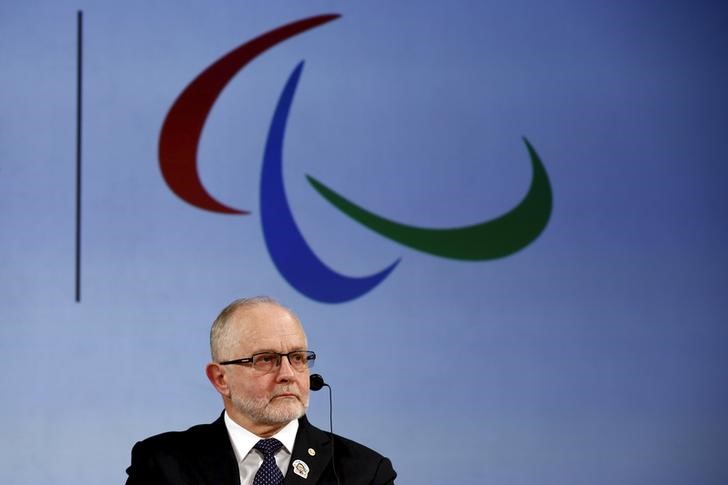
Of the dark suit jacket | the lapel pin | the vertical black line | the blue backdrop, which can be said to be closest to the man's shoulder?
the dark suit jacket

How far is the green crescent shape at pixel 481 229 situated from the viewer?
4.41 metres

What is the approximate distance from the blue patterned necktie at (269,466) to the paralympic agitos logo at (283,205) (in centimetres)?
168

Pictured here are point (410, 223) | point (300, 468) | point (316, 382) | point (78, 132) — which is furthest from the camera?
point (410, 223)

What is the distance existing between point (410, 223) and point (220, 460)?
196 cm

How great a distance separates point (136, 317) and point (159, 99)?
91 centimetres

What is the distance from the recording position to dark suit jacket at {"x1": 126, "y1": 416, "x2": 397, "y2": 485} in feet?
8.61

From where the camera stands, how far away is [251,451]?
8.81 feet

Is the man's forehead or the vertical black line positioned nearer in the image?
the man's forehead

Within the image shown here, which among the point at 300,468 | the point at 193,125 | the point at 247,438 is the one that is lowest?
the point at 300,468

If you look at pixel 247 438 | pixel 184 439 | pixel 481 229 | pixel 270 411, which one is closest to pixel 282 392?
pixel 270 411

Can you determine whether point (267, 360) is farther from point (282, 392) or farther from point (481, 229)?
point (481, 229)

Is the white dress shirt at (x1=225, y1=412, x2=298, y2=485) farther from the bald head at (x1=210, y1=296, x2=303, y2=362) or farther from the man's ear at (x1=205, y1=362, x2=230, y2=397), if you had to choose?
the bald head at (x1=210, y1=296, x2=303, y2=362)

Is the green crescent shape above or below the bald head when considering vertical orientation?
above

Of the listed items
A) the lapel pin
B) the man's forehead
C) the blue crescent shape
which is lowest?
the lapel pin
